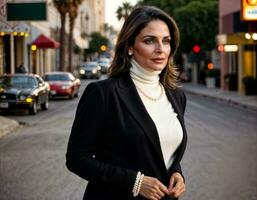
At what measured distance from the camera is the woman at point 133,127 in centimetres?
323

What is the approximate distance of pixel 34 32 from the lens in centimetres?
4869

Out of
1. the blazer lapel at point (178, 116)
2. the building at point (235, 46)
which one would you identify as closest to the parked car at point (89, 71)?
the building at point (235, 46)

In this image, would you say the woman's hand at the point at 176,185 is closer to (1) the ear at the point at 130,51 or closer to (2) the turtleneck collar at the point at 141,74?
(2) the turtleneck collar at the point at 141,74

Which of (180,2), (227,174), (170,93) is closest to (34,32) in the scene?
(180,2)

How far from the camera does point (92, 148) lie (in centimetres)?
327

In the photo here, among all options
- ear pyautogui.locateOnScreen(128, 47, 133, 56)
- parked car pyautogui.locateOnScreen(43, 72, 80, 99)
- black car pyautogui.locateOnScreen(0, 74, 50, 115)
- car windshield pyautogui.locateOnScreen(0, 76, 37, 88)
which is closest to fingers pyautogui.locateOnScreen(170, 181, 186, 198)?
ear pyautogui.locateOnScreen(128, 47, 133, 56)

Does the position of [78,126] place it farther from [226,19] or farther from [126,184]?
[226,19]

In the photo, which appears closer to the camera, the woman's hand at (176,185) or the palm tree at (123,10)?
the woman's hand at (176,185)

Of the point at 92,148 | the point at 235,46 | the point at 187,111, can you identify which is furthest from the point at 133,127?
the point at 235,46

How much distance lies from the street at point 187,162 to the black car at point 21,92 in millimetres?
1889

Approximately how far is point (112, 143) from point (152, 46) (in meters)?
0.56

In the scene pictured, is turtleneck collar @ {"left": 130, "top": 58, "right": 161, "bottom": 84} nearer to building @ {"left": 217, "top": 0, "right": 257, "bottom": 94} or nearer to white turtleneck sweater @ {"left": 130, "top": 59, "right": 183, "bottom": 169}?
white turtleneck sweater @ {"left": 130, "top": 59, "right": 183, "bottom": 169}

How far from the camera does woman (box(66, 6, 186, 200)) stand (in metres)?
3.23

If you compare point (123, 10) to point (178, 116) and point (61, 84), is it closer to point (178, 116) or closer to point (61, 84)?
point (61, 84)
